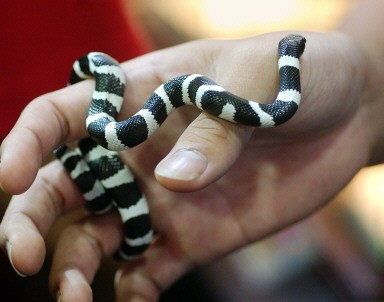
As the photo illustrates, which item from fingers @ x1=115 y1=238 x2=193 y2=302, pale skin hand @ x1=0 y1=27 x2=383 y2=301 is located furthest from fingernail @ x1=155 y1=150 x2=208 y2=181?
fingers @ x1=115 y1=238 x2=193 y2=302

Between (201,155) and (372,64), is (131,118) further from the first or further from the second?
(372,64)

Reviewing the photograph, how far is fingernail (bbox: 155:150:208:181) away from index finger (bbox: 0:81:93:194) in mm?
354

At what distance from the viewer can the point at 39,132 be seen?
1.29 metres

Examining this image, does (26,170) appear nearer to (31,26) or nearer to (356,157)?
(31,26)

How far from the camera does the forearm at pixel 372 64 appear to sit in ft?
5.49

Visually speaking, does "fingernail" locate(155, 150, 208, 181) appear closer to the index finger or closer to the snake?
the snake

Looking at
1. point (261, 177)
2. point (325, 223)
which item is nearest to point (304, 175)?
point (261, 177)

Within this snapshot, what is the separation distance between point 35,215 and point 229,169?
0.60 meters

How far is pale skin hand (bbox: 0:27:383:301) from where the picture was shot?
1.40 meters

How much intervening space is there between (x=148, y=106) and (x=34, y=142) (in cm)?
33

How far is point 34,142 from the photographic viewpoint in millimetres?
1238

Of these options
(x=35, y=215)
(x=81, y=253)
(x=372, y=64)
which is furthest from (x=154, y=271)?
(x=372, y=64)

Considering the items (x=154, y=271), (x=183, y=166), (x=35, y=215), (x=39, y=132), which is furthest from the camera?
(x=154, y=271)

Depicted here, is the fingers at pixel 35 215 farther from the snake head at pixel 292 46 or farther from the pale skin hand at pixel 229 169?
the snake head at pixel 292 46
